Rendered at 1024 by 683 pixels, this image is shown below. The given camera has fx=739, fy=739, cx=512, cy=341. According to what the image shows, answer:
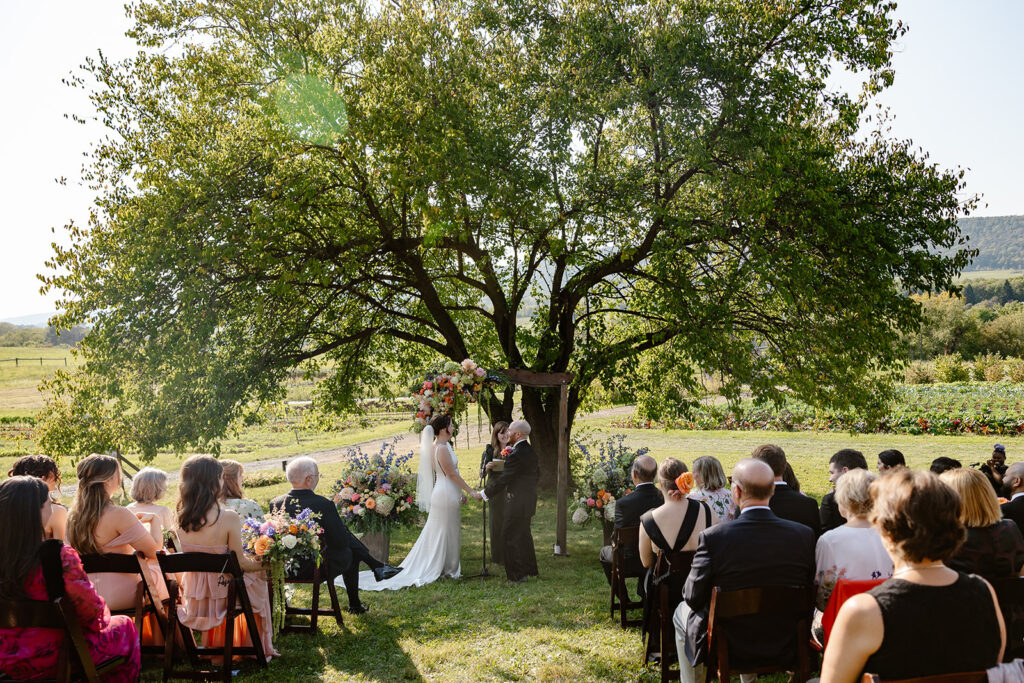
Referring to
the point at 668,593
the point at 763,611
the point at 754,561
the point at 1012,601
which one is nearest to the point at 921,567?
the point at 754,561

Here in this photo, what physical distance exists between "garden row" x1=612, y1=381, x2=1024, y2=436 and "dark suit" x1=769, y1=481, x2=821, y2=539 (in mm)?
17684

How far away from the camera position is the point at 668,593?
5.84 m

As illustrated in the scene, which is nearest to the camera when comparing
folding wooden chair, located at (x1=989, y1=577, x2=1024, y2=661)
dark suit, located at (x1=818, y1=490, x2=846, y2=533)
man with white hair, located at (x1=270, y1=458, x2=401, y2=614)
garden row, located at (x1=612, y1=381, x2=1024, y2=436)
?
folding wooden chair, located at (x1=989, y1=577, x2=1024, y2=661)

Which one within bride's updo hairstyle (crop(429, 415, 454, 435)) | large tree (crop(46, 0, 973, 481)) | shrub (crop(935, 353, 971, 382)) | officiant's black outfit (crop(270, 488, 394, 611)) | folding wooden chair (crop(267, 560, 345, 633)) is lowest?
folding wooden chair (crop(267, 560, 345, 633))

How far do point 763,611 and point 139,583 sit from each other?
4.66 meters

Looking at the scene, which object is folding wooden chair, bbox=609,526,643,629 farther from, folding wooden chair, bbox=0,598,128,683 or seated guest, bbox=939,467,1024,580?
folding wooden chair, bbox=0,598,128,683

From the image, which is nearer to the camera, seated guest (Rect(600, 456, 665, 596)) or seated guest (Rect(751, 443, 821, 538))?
seated guest (Rect(751, 443, 821, 538))

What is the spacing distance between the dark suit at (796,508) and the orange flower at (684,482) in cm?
87

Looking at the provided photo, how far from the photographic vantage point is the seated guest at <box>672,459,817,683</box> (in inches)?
180

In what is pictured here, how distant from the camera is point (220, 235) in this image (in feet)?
40.7

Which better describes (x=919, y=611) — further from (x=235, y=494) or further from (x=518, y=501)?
(x=518, y=501)

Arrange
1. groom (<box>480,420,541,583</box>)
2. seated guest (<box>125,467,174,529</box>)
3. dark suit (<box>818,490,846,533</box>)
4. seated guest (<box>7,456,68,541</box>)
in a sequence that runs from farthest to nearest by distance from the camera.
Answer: groom (<box>480,420,541,583</box>), dark suit (<box>818,490,846,533</box>), seated guest (<box>125,467,174,529</box>), seated guest (<box>7,456,68,541</box>)

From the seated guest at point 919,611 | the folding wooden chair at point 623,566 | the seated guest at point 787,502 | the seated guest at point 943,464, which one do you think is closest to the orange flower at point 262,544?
the folding wooden chair at point 623,566

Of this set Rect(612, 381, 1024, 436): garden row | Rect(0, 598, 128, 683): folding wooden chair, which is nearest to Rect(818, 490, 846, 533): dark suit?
Rect(0, 598, 128, 683): folding wooden chair
